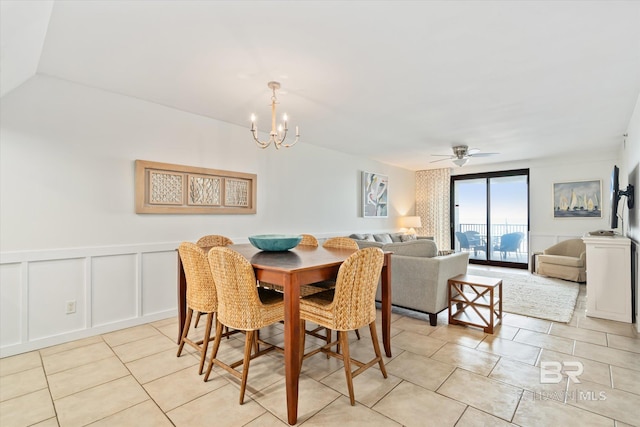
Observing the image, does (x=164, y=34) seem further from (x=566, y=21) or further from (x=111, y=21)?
(x=566, y=21)

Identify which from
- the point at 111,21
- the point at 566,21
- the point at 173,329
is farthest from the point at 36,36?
the point at 566,21

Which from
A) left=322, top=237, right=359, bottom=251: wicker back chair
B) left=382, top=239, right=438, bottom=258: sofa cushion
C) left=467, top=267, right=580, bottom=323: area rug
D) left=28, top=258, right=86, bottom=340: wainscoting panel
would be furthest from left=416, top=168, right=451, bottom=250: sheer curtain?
left=28, top=258, right=86, bottom=340: wainscoting panel

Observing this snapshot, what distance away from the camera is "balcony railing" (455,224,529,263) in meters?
6.84

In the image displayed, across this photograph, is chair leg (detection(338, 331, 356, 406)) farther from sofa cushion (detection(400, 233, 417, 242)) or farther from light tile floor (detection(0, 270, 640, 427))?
sofa cushion (detection(400, 233, 417, 242))

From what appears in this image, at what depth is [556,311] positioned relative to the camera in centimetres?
366

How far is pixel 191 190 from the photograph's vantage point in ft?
11.8

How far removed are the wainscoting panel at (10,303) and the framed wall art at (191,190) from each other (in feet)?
3.46

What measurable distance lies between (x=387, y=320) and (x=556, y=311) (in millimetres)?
2550

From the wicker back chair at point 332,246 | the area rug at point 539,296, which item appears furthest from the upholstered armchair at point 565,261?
the wicker back chair at point 332,246

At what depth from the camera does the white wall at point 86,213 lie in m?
2.57

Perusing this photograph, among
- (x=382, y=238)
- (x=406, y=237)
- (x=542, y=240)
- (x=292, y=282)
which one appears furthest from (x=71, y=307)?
(x=542, y=240)

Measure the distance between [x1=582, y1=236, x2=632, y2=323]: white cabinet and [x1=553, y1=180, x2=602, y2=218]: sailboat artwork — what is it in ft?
10.1

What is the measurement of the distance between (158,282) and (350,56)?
2.98 m

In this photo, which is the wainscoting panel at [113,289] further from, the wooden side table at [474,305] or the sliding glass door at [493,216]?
the sliding glass door at [493,216]
